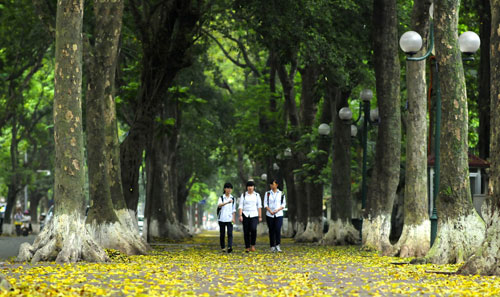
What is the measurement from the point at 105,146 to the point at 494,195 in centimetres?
1009

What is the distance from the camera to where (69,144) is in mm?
17391

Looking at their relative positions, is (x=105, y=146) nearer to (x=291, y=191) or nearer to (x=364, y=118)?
(x=364, y=118)

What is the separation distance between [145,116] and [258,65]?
20529 millimetres

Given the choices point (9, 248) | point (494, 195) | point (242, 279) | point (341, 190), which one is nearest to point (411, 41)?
point (494, 195)

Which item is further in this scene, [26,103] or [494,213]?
[26,103]

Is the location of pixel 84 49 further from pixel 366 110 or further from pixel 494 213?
pixel 494 213

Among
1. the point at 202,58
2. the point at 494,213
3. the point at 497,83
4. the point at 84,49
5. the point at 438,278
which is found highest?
the point at 202,58

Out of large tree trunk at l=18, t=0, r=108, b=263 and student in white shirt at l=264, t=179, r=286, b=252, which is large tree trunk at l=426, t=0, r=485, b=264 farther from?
student in white shirt at l=264, t=179, r=286, b=252

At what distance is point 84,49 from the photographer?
21109 mm

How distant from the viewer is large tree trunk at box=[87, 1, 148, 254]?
66.7ft

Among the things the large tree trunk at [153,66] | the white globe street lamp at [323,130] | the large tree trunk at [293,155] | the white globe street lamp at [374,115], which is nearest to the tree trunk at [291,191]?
the large tree trunk at [293,155]

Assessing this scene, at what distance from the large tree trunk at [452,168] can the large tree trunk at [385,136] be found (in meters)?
6.05

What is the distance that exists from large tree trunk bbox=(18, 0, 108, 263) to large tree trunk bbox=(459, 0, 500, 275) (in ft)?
24.2

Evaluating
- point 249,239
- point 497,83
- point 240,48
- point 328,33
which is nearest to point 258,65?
point 240,48
